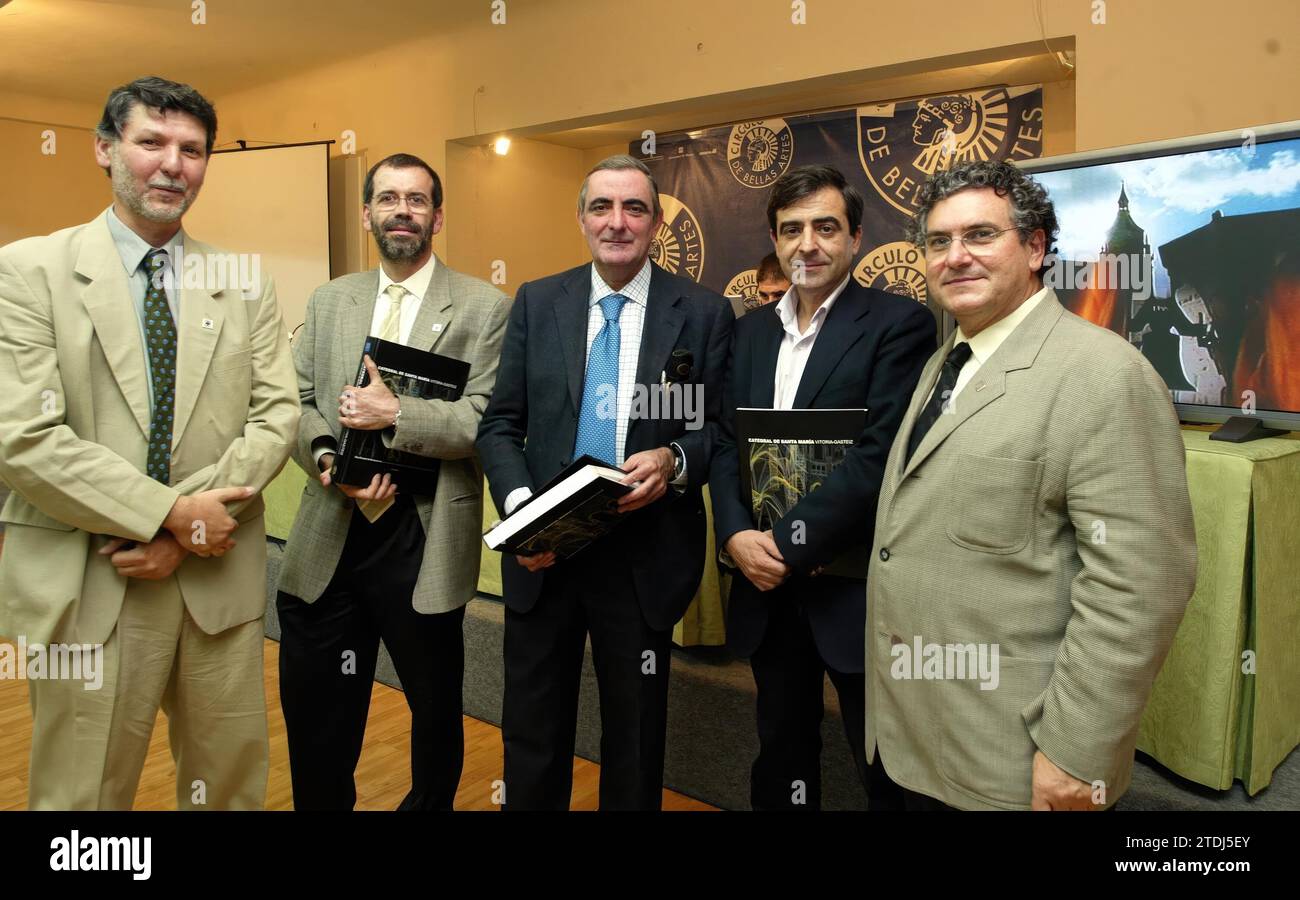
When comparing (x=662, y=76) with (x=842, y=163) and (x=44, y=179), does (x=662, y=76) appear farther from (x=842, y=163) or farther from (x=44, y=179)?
(x=44, y=179)

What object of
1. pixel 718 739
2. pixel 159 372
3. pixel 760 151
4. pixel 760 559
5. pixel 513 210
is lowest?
pixel 718 739

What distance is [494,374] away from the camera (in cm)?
225

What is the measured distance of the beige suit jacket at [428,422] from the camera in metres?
2.11

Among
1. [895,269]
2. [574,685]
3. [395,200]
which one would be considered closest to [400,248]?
[395,200]

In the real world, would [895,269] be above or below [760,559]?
above

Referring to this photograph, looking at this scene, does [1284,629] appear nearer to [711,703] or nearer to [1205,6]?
[711,703]

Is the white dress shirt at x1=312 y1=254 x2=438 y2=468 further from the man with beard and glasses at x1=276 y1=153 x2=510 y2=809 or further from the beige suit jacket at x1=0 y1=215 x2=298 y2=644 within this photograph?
the beige suit jacket at x1=0 y1=215 x2=298 y2=644

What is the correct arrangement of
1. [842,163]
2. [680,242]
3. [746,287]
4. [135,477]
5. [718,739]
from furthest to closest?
1. [680,242]
2. [746,287]
3. [842,163]
4. [718,739]
5. [135,477]

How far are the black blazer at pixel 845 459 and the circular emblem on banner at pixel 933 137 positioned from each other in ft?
13.2

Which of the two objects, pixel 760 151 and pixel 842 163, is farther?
pixel 760 151

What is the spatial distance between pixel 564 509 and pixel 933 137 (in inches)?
195

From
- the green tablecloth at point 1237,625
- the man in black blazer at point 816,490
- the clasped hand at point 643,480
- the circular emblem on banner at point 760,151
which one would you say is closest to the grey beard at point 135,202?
the clasped hand at point 643,480

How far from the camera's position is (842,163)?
609cm
